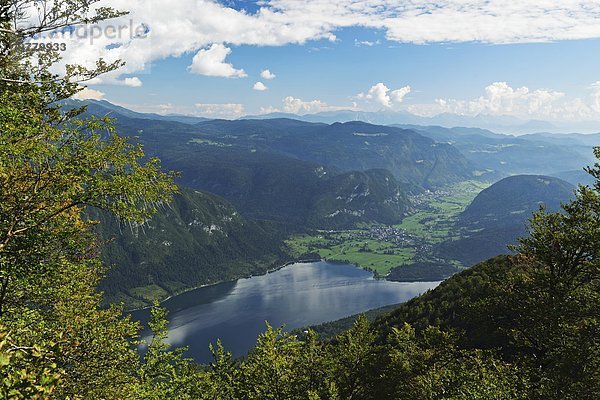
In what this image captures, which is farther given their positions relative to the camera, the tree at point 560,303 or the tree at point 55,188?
the tree at point 560,303

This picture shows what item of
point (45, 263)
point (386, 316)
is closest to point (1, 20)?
point (45, 263)

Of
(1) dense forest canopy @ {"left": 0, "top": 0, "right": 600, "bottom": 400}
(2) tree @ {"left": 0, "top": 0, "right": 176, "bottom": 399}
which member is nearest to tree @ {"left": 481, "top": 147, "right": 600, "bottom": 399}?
(1) dense forest canopy @ {"left": 0, "top": 0, "right": 600, "bottom": 400}

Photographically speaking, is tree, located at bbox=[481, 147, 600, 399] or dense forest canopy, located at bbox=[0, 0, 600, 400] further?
tree, located at bbox=[481, 147, 600, 399]

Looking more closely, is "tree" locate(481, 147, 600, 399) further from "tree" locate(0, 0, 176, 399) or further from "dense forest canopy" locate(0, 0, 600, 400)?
"tree" locate(0, 0, 176, 399)

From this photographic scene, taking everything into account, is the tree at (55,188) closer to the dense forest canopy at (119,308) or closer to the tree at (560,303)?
the dense forest canopy at (119,308)

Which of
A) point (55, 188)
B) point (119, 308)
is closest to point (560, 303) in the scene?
point (55, 188)

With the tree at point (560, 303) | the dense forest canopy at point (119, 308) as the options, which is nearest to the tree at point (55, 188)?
the dense forest canopy at point (119, 308)

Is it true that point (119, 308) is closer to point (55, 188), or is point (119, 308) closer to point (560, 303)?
point (55, 188)

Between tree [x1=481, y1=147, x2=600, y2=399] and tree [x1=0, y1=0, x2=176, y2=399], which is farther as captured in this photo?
tree [x1=481, y1=147, x2=600, y2=399]

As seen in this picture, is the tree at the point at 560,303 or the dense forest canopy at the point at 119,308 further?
the tree at the point at 560,303
